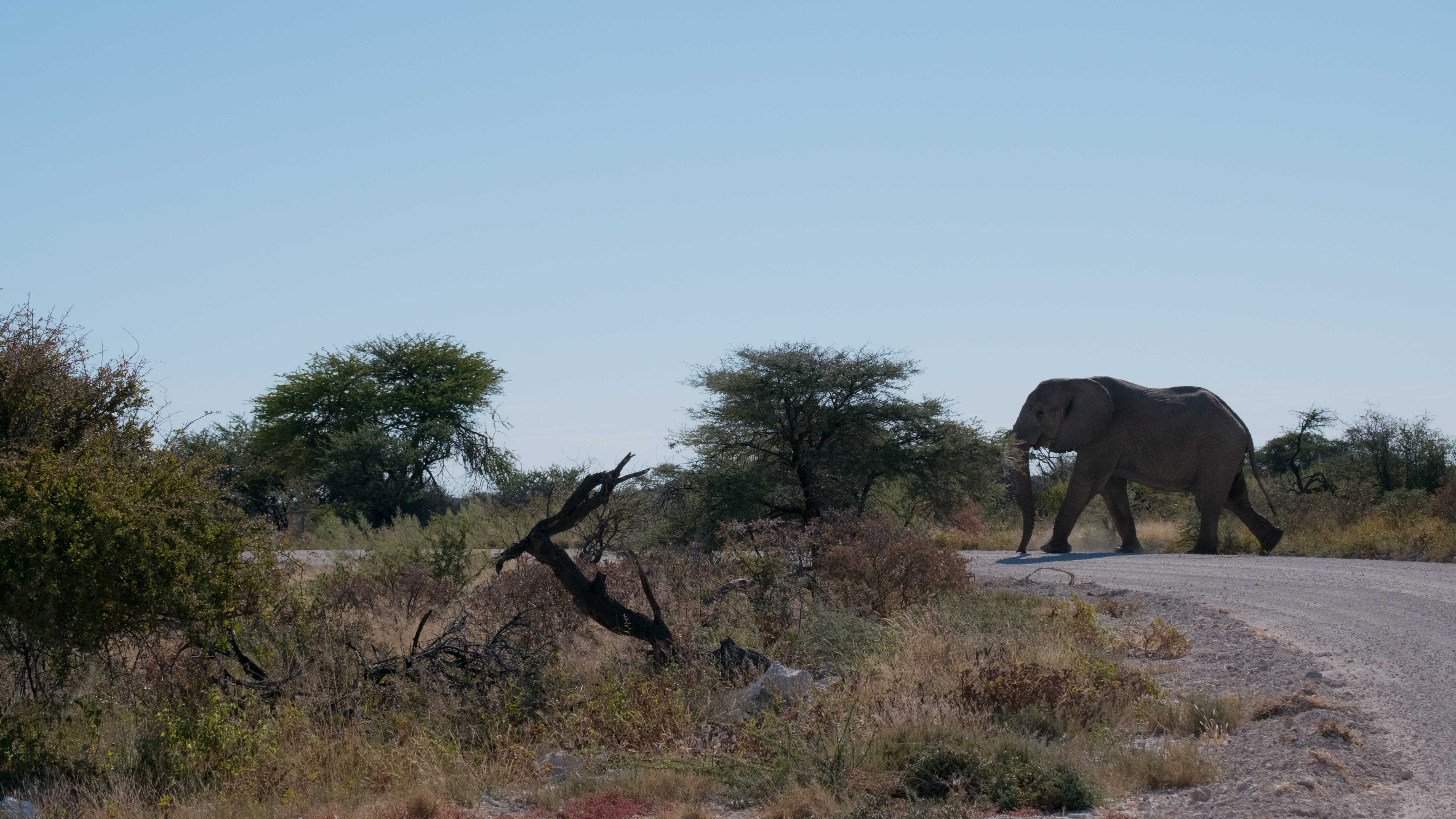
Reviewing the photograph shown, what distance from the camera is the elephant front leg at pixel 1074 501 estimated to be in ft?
69.1

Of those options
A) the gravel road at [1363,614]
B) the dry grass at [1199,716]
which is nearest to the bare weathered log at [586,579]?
the dry grass at [1199,716]

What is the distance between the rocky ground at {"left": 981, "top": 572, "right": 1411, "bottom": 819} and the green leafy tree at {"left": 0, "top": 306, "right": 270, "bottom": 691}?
5.77m

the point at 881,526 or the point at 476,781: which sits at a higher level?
the point at 881,526

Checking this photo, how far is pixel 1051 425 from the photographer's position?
843 inches

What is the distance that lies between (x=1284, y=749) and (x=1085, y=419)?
15.0m

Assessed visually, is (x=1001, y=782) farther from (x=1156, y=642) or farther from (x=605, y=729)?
(x=1156, y=642)

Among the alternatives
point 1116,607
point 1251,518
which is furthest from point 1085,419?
point 1116,607

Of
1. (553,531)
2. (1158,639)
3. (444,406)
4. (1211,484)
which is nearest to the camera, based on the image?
(553,531)

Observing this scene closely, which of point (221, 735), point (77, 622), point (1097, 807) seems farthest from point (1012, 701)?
point (77, 622)

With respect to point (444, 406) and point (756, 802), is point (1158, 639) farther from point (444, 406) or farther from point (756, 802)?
point (444, 406)

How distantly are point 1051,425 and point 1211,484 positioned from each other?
3.07 metres

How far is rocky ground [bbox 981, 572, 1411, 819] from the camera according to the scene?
5.75 metres

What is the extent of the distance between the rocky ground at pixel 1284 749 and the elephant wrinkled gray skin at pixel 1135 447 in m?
11.4

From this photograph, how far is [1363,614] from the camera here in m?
10.8
